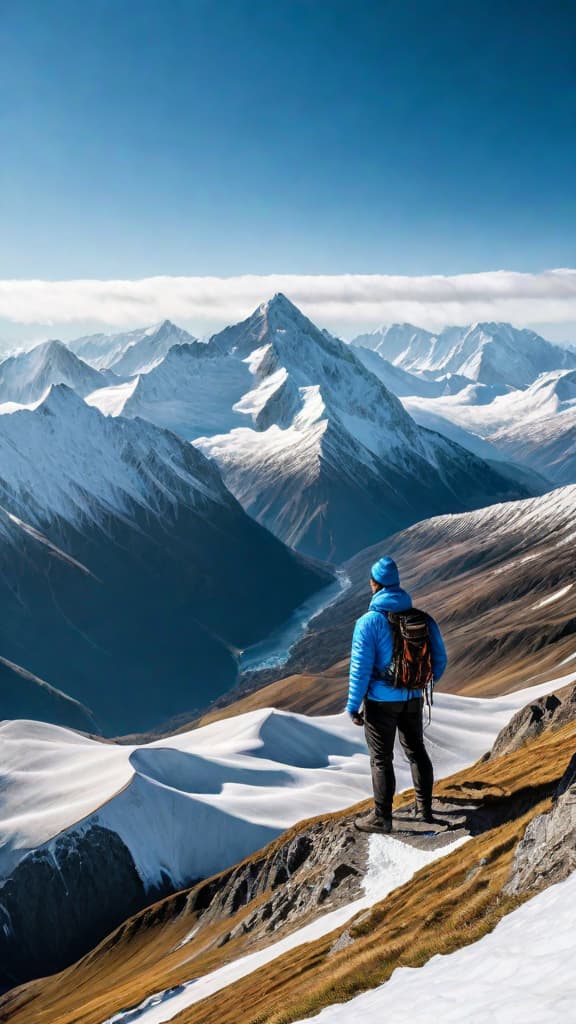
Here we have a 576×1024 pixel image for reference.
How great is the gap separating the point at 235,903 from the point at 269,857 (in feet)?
19.9

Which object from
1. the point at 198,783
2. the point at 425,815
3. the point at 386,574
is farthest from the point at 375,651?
the point at 198,783

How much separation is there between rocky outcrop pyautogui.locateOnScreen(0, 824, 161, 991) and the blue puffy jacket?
4284 inches

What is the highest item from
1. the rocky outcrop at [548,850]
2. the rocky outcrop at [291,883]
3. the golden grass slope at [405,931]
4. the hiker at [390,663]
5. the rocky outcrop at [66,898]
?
the hiker at [390,663]

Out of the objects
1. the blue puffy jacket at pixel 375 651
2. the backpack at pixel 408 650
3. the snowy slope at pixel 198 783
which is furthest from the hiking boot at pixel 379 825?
the snowy slope at pixel 198 783

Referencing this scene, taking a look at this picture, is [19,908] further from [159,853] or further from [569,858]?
[569,858]

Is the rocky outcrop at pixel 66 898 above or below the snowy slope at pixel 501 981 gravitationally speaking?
below

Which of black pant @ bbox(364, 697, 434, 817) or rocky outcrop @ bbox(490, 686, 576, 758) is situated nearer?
black pant @ bbox(364, 697, 434, 817)

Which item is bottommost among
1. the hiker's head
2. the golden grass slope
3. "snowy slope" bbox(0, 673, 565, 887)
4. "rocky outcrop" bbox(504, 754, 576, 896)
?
"snowy slope" bbox(0, 673, 565, 887)

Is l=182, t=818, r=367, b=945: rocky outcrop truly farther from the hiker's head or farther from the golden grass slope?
the hiker's head

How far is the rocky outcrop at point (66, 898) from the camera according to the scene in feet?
373

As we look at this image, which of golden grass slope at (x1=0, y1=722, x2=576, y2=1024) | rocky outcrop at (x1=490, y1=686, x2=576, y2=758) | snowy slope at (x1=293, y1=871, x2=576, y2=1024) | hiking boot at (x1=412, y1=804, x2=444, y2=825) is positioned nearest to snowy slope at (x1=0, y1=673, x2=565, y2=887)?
rocky outcrop at (x1=490, y1=686, x2=576, y2=758)

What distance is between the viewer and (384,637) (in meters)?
21.3

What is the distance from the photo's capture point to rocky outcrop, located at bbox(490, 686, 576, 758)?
2454 inches

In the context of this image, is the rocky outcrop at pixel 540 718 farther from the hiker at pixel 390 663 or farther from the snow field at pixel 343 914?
the hiker at pixel 390 663
